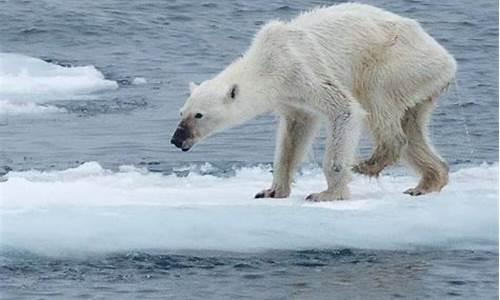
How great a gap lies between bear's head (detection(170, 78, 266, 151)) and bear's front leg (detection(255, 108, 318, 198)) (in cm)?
58

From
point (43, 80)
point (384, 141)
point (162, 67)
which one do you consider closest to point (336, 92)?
point (384, 141)

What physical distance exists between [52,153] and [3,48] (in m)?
8.04

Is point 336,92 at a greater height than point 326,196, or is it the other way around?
point 336,92

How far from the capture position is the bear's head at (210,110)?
382 inches

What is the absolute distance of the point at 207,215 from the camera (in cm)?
924

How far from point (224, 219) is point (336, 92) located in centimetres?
127

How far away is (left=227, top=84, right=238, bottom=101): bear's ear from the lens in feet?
32.1

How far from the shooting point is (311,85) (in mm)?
9805

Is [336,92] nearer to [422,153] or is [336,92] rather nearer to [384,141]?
[384,141]

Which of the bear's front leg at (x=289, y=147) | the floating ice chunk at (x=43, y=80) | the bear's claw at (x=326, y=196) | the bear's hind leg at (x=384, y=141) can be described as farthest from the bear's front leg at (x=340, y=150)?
the floating ice chunk at (x=43, y=80)

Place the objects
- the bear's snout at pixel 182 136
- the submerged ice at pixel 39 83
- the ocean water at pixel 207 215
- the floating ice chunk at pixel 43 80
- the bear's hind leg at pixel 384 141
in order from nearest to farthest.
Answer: the ocean water at pixel 207 215 < the bear's snout at pixel 182 136 < the bear's hind leg at pixel 384 141 < the submerged ice at pixel 39 83 < the floating ice chunk at pixel 43 80

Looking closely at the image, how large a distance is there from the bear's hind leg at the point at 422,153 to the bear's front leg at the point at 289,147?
0.71 metres

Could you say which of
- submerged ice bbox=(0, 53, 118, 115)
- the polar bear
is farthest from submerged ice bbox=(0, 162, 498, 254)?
submerged ice bbox=(0, 53, 118, 115)

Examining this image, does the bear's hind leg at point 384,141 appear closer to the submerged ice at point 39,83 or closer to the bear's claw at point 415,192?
the bear's claw at point 415,192
